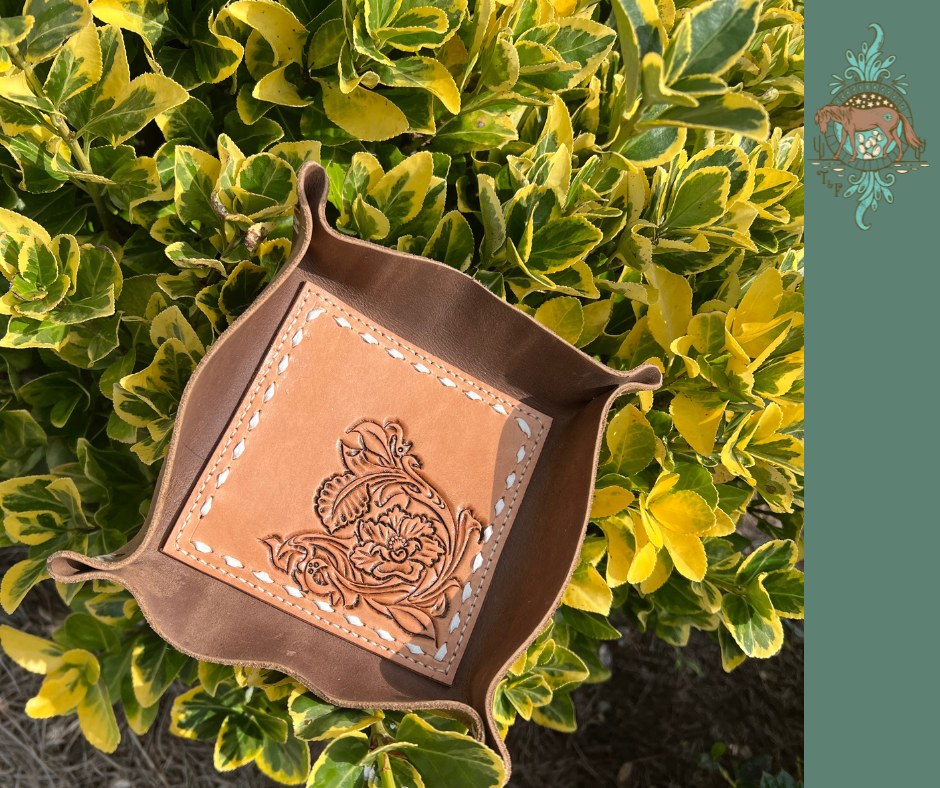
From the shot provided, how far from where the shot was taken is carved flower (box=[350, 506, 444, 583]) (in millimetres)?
659

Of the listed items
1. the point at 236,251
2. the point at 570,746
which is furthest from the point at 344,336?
the point at 570,746

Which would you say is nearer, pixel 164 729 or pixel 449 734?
pixel 449 734

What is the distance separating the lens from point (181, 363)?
2.26 feet

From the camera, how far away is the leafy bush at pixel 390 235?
2.05 ft

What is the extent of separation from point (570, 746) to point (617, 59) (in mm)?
1434

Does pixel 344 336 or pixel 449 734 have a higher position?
pixel 344 336

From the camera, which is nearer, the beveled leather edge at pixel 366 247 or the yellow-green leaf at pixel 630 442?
the beveled leather edge at pixel 366 247

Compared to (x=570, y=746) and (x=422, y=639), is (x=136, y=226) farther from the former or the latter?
(x=570, y=746)

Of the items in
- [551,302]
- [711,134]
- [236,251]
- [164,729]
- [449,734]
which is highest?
[711,134]

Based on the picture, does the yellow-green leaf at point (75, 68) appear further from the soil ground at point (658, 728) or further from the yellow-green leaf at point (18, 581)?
the soil ground at point (658, 728)

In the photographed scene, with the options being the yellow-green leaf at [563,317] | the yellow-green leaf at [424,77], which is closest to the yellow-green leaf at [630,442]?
the yellow-green leaf at [563,317]

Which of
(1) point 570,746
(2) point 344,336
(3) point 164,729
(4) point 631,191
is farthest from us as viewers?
(1) point 570,746

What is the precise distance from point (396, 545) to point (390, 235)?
34cm

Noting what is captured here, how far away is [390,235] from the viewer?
750mm
